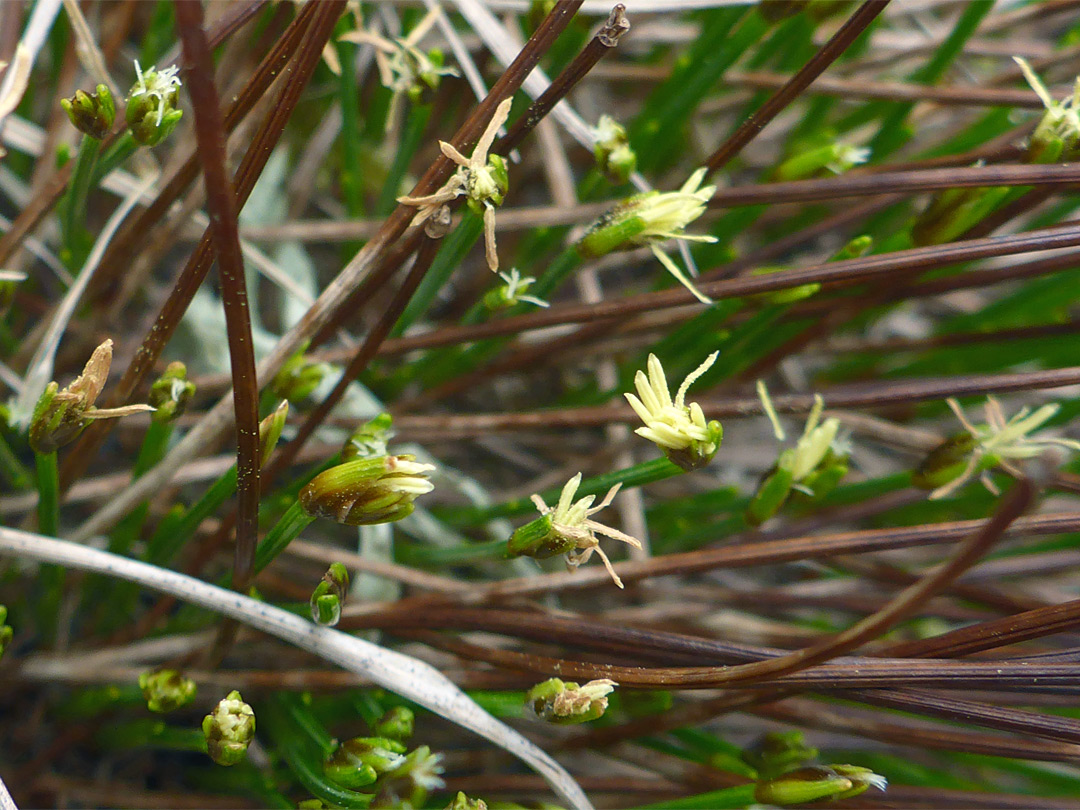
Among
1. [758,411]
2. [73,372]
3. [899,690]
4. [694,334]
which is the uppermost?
[694,334]

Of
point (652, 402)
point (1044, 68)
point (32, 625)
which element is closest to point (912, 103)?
point (1044, 68)

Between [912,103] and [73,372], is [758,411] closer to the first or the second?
[912,103]

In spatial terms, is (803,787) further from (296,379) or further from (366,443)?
(296,379)

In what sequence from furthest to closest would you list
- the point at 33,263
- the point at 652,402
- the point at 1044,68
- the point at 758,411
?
the point at 1044,68, the point at 33,263, the point at 758,411, the point at 652,402

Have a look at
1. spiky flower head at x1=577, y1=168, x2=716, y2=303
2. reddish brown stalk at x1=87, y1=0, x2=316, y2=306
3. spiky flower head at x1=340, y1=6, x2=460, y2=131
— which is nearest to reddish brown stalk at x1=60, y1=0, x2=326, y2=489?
reddish brown stalk at x1=87, y1=0, x2=316, y2=306

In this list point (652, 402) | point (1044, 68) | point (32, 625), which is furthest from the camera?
point (1044, 68)

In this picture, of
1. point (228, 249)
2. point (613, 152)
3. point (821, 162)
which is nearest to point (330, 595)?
point (228, 249)

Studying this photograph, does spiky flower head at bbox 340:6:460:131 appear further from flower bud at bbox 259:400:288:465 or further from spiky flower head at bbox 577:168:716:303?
flower bud at bbox 259:400:288:465
